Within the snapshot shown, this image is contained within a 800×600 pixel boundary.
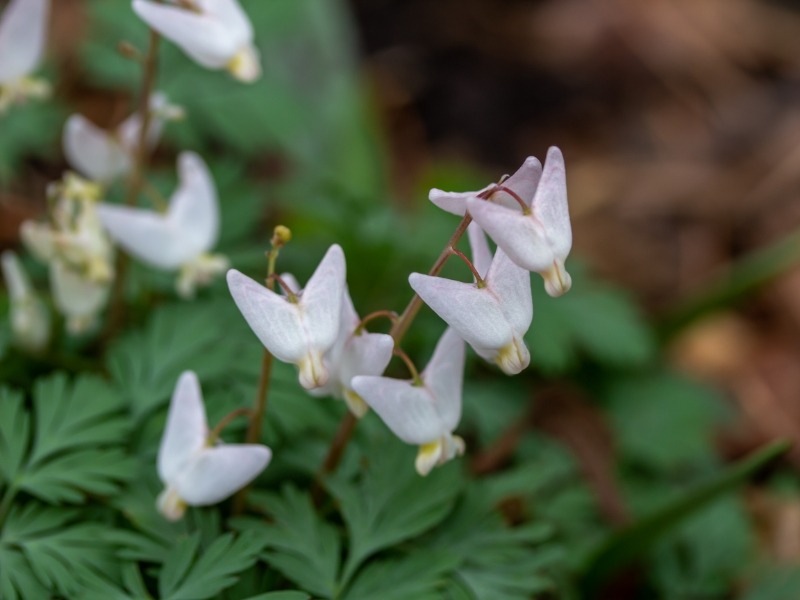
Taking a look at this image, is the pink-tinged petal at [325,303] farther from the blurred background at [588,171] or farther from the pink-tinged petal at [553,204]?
the blurred background at [588,171]

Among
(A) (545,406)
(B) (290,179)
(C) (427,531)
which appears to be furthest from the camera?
(B) (290,179)

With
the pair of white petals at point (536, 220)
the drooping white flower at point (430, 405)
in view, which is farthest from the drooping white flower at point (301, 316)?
the pair of white petals at point (536, 220)

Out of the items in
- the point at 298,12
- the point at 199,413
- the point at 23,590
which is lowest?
the point at 23,590

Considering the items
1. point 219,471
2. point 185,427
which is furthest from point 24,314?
point 219,471

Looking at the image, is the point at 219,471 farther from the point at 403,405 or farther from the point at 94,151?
the point at 94,151

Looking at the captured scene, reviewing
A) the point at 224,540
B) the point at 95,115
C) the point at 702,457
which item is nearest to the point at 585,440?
the point at 702,457

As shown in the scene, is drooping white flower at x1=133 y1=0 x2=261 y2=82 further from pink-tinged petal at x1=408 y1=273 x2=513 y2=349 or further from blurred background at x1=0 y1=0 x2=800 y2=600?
pink-tinged petal at x1=408 y1=273 x2=513 y2=349

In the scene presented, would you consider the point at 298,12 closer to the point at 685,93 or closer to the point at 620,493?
the point at 620,493
